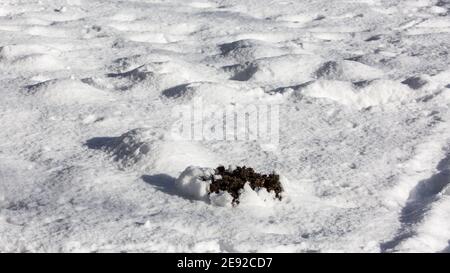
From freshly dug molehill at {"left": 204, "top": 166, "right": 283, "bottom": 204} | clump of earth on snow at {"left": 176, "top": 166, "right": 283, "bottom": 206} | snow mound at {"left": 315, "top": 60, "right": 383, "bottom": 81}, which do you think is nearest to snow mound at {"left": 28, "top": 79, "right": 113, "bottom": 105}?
clump of earth on snow at {"left": 176, "top": 166, "right": 283, "bottom": 206}

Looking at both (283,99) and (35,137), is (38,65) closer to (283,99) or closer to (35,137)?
(35,137)

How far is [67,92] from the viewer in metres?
8.82

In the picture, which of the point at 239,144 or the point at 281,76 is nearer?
the point at 239,144

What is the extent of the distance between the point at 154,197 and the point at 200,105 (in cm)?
274

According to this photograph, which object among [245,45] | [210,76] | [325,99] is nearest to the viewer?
[325,99]

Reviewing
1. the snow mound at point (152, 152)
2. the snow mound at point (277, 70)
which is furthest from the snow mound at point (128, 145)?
the snow mound at point (277, 70)

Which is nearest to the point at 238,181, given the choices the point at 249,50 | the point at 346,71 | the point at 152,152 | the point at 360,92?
the point at 152,152

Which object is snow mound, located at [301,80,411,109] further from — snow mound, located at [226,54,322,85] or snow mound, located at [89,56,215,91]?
snow mound, located at [89,56,215,91]

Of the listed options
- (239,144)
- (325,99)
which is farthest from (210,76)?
(239,144)

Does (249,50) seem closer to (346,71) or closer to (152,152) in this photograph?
(346,71)

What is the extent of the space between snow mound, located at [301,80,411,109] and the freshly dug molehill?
3.17 m

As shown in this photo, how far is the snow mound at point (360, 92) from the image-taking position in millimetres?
9234
